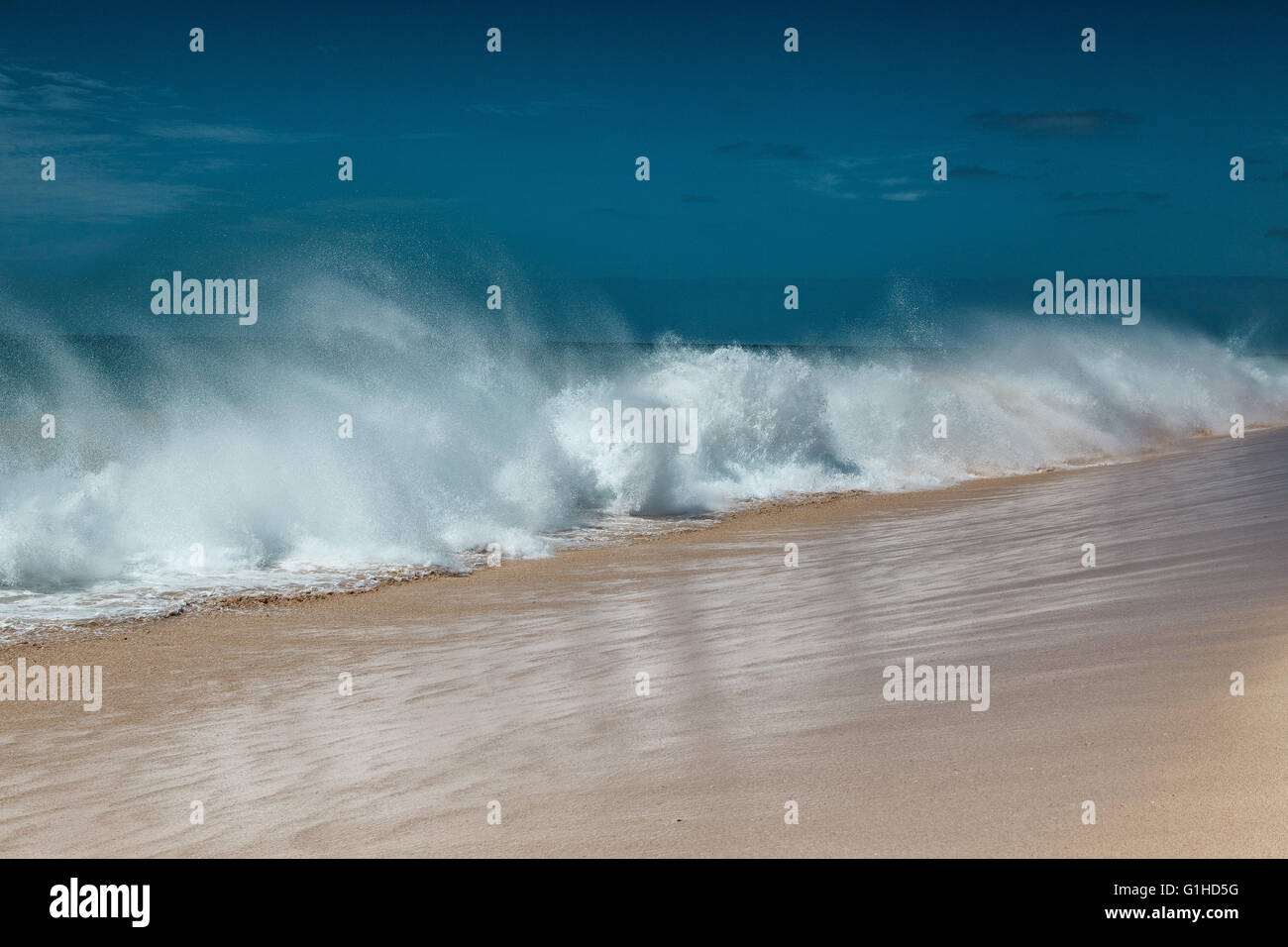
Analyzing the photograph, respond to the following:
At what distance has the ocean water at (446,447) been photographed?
11180 millimetres

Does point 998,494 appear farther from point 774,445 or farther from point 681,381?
point 681,381

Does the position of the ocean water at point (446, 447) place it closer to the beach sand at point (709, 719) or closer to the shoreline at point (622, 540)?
the shoreline at point (622, 540)

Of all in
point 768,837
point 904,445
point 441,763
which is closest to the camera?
point 768,837

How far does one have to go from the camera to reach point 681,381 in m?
19.9

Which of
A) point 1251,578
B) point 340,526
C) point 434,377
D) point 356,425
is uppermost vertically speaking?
point 434,377

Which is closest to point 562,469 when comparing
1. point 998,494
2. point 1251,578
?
point 998,494

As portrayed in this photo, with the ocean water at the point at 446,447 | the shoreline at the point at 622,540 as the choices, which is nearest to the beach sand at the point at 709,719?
the shoreline at the point at 622,540

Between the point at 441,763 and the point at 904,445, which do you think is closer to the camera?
the point at 441,763

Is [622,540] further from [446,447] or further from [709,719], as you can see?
[709,719]

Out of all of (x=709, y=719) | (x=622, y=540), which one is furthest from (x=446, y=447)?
(x=709, y=719)

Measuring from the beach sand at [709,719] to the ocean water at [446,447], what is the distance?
2228 millimetres

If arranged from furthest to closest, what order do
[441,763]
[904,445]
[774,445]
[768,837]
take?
[904,445] < [774,445] < [441,763] < [768,837]

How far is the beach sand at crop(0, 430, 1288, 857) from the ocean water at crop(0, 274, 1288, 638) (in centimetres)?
223

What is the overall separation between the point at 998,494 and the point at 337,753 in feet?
42.6
